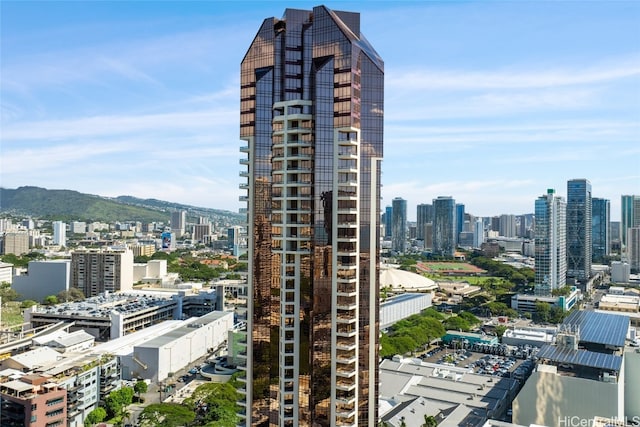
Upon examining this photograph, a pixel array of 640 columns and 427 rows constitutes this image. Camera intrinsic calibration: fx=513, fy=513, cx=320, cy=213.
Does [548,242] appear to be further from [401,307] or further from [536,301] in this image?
[401,307]

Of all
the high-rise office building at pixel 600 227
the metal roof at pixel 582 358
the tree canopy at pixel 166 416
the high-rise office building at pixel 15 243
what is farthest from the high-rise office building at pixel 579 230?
the high-rise office building at pixel 15 243

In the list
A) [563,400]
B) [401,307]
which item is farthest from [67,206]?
[563,400]

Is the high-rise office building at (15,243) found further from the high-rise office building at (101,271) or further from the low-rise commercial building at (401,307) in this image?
the low-rise commercial building at (401,307)

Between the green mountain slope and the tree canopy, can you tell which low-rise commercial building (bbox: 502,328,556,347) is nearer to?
the tree canopy

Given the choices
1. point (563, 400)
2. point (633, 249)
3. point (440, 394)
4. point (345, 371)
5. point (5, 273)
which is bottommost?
point (440, 394)

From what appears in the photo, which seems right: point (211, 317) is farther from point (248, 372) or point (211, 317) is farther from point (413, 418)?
point (248, 372)

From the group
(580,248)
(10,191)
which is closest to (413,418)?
(580,248)
